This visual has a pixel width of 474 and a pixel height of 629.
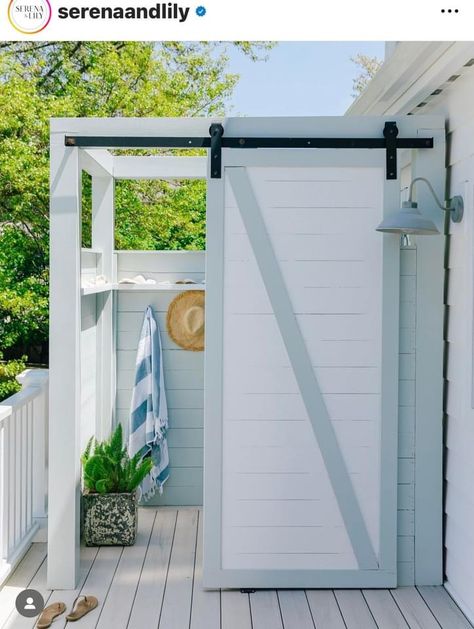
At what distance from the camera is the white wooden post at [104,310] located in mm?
5527

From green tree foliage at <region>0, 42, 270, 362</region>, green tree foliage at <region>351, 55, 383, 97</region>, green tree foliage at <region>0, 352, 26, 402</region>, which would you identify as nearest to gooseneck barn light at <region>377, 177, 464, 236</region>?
green tree foliage at <region>0, 42, 270, 362</region>

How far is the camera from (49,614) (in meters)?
3.84

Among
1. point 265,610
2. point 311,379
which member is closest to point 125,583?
point 265,610

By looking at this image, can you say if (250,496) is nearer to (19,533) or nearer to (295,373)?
(295,373)

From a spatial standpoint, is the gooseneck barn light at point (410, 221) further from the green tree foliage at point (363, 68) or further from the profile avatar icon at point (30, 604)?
the green tree foliage at point (363, 68)

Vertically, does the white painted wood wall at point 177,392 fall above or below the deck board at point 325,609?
above

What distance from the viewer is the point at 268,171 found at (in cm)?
420

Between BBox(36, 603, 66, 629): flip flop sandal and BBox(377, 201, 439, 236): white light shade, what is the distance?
229cm

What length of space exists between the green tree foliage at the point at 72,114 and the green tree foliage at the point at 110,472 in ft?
22.6

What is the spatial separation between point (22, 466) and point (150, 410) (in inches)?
42.0

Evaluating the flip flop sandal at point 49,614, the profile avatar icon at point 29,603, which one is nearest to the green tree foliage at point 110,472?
the profile avatar icon at point 29,603

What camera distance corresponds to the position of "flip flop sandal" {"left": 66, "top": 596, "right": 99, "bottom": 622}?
12.6 feet
